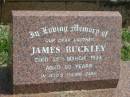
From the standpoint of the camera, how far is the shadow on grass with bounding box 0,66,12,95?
5587mm

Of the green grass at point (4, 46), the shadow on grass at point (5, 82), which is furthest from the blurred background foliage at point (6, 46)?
the shadow on grass at point (5, 82)

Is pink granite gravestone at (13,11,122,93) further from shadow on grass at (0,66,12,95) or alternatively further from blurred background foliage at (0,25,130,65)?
blurred background foliage at (0,25,130,65)

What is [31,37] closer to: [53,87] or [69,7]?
[53,87]

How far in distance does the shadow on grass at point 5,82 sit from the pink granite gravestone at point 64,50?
0.17m

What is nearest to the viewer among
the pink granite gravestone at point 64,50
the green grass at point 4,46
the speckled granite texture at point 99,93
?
the pink granite gravestone at point 64,50

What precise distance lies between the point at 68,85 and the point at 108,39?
0.75 meters

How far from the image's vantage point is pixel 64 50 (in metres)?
5.54

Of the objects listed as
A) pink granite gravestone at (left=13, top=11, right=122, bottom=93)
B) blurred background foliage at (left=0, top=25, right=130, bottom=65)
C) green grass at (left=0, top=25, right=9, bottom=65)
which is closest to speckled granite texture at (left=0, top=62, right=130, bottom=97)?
pink granite gravestone at (left=13, top=11, right=122, bottom=93)

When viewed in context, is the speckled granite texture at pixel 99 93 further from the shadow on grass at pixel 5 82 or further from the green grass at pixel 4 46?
the green grass at pixel 4 46

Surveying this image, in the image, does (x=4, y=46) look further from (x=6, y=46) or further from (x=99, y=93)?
(x=99, y=93)

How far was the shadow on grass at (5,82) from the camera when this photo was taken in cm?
559

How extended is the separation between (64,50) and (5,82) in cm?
90

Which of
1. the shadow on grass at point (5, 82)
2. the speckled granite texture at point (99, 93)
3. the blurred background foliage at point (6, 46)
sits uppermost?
the shadow on grass at point (5, 82)

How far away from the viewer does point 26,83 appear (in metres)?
5.48
